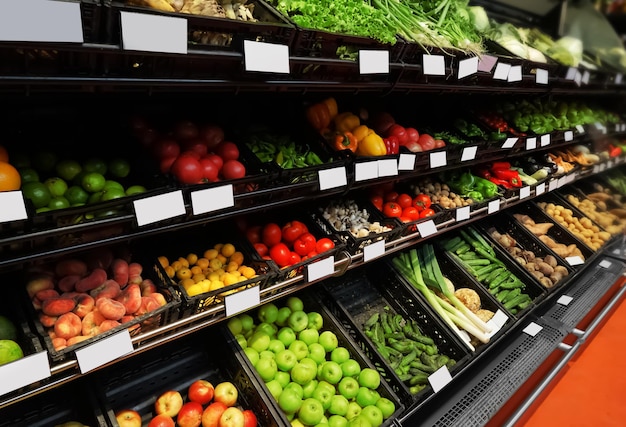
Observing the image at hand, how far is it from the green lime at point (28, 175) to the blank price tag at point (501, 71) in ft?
6.59

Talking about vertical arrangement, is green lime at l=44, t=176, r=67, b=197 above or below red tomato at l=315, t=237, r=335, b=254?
above

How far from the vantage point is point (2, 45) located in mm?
811

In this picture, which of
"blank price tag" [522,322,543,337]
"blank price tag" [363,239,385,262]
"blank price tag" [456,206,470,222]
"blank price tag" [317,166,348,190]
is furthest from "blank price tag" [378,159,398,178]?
"blank price tag" [522,322,543,337]

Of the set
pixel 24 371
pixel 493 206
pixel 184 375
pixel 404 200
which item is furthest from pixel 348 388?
pixel 493 206

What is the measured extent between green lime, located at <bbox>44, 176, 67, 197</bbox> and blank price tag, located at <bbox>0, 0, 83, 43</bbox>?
0.56 metres

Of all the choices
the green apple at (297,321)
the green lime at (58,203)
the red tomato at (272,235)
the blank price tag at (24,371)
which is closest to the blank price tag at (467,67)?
the red tomato at (272,235)

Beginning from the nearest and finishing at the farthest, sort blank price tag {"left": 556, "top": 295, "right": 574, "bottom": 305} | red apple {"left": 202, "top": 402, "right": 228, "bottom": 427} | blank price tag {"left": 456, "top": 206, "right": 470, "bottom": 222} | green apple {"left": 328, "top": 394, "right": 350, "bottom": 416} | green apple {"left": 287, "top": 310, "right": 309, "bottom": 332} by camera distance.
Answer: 1. red apple {"left": 202, "top": 402, "right": 228, "bottom": 427}
2. green apple {"left": 328, "top": 394, "right": 350, "bottom": 416}
3. green apple {"left": 287, "top": 310, "right": 309, "bottom": 332}
4. blank price tag {"left": 456, "top": 206, "right": 470, "bottom": 222}
5. blank price tag {"left": 556, "top": 295, "right": 574, "bottom": 305}

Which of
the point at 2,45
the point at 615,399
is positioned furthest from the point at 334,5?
the point at 615,399

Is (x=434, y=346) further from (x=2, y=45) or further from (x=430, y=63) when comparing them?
(x=2, y=45)

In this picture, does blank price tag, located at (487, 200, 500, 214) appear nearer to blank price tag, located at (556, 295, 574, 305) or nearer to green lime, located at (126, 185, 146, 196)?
blank price tag, located at (556, 295, 574, 305)

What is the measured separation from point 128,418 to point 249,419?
0.42 metres

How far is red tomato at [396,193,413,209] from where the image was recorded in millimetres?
2489

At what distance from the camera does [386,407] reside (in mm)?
1842

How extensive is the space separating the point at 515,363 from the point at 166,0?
7.98ft
